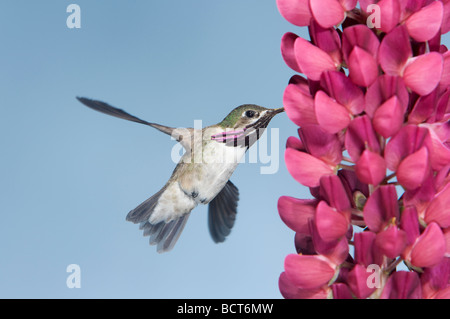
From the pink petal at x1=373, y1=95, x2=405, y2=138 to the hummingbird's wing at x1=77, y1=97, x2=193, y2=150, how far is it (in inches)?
41.5

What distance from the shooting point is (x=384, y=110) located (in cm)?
92

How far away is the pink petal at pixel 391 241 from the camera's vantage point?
2.94 feet

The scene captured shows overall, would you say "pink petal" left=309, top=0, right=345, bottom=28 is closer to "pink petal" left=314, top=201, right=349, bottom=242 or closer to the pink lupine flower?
the pink lupine flower

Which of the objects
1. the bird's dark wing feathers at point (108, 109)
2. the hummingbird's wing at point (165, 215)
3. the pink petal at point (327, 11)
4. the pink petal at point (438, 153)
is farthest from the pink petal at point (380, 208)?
the hummingbird's wing at point (165, 215)

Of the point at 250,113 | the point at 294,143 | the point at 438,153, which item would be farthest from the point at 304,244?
the point at 250,113

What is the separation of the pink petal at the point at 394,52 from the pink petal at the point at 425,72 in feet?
0.05

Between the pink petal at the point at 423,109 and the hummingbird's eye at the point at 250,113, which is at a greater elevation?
the hummingbird's eye at the point at 250,113

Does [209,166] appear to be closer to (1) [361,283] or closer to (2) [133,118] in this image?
(2) [133,118]

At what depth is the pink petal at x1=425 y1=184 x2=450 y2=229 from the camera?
0.97 metres

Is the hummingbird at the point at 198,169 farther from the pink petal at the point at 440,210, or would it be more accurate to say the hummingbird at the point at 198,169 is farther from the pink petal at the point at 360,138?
the pink petal at the point at 440,210

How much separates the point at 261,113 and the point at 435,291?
4.09 feet

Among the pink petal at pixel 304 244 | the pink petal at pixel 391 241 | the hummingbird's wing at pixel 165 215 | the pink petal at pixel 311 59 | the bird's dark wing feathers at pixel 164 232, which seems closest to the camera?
the pink petal at pixel 391 241

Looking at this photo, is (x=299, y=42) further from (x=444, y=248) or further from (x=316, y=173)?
(x=444, y=248)

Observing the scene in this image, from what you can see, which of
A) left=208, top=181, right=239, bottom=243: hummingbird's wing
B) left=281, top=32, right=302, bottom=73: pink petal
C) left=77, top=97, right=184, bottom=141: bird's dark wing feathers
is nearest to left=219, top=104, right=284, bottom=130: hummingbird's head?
left=77, top=97, right=184, bottom=141: bird's dark wing feathers
